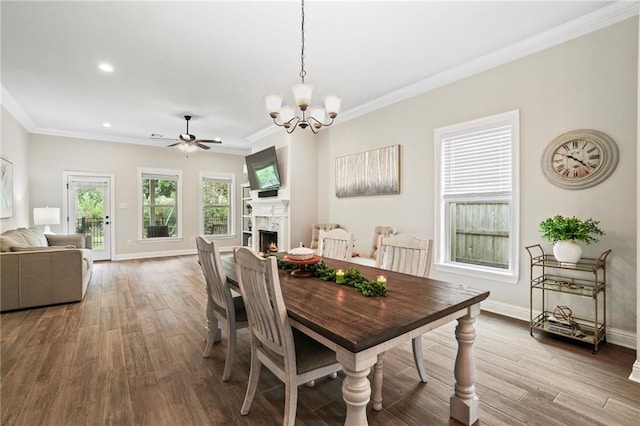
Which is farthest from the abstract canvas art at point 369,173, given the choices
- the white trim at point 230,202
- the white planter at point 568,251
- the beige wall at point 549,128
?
the white trim at point 230,202

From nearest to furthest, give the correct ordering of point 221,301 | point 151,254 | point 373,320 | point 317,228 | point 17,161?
1. point 373,320
2. point 221,301
3. point 17,161
4. point 317,228
5. point 151,254

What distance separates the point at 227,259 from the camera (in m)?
2.91

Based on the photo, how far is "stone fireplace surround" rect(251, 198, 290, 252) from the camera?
571cm

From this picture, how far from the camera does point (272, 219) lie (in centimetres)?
621

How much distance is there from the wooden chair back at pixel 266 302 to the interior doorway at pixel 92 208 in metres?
6.79

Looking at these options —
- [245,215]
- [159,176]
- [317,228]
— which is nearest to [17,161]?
[159,176]

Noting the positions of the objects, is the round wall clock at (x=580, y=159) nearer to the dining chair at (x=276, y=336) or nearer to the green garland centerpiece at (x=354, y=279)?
the green garland centerpiece at (x=354, y=279)

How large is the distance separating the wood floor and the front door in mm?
3962

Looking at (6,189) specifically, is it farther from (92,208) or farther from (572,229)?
(572,229)

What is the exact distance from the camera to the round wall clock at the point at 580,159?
8.49 ft

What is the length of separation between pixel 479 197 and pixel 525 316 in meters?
1.32

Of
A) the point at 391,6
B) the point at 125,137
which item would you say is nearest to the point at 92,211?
the point at 125,137

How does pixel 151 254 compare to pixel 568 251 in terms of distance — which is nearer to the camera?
pixel 568 251

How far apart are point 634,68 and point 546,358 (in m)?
2.44
